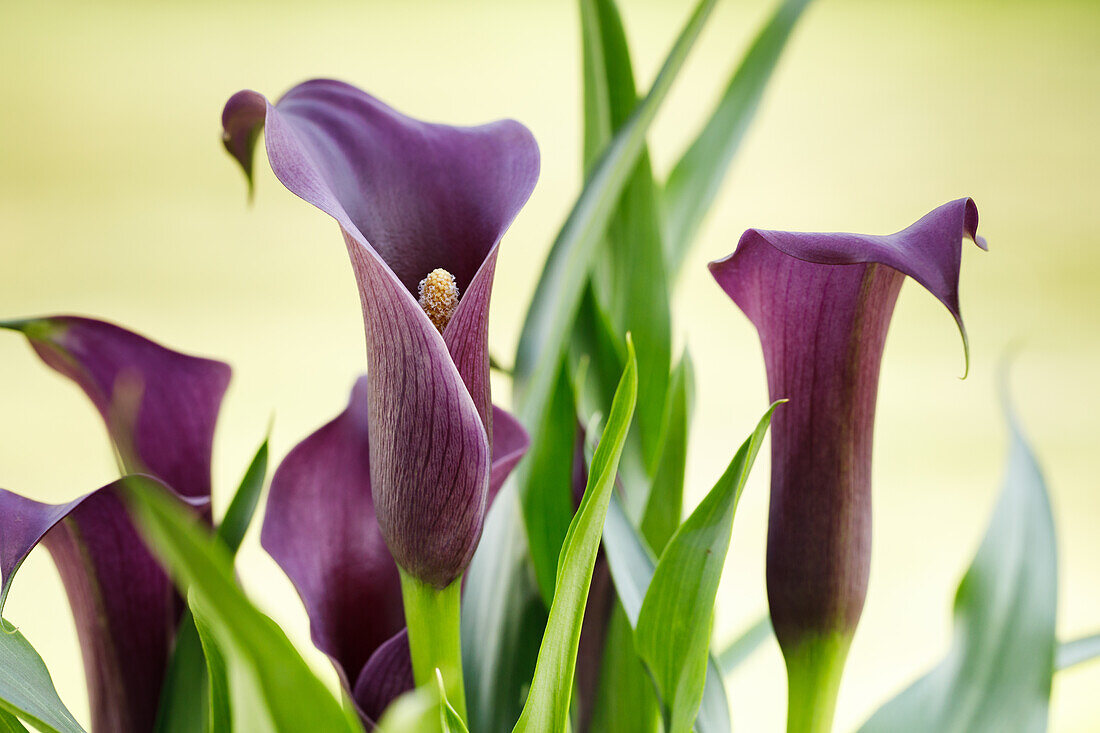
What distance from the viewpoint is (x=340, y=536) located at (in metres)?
0.22

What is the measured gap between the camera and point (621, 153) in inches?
9.3

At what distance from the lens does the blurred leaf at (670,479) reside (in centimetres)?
25

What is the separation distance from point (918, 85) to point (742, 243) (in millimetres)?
1112

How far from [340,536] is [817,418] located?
0.35ft

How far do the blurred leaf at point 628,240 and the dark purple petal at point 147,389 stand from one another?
0.10m

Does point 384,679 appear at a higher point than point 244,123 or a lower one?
lower

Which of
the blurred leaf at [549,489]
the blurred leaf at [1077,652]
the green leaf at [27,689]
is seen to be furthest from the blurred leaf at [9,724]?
the blurred leaf at [1077,652]

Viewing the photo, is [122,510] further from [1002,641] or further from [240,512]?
[1002,641]

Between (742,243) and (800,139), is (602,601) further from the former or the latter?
(800,139)

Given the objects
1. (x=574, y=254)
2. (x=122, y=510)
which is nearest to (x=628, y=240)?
(x=574, y=254)

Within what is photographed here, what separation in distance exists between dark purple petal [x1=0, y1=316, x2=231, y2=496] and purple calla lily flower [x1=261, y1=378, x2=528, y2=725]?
0.9 inches

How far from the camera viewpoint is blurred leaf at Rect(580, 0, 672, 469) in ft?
0.83

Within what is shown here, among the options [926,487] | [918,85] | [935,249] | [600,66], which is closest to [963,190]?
[918,85]

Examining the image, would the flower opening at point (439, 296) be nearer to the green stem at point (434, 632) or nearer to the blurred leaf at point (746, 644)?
the green stem at point (434, 632)
